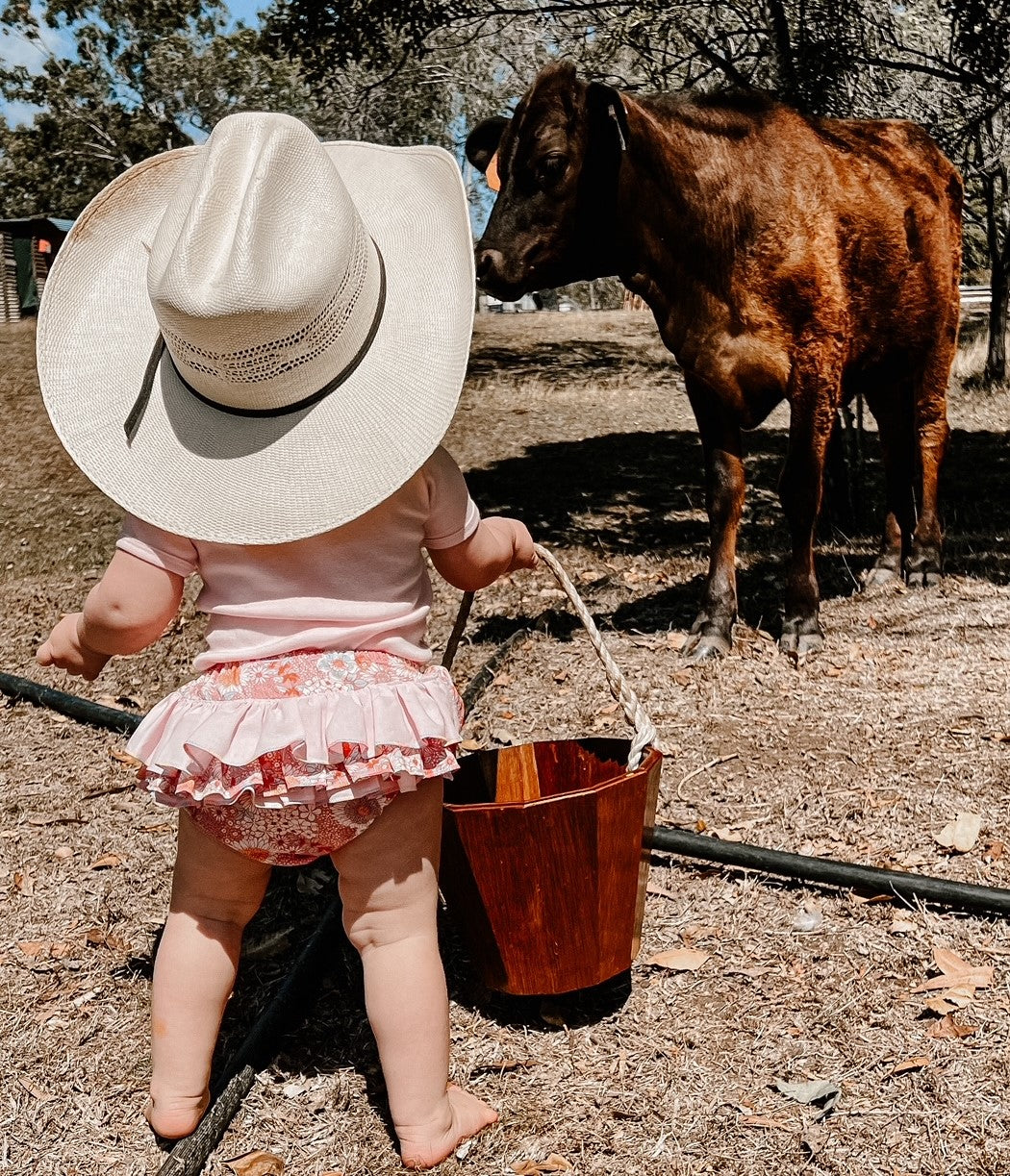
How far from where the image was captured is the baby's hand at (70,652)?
8.99 feet

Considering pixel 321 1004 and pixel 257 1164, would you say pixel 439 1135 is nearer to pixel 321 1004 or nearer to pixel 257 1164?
pixel 257 1164

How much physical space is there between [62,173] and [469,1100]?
45.7 metres

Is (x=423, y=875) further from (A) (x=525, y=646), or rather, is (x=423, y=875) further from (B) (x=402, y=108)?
(B) (x=402, y=108)

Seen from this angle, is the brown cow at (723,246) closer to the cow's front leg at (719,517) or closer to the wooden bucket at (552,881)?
the cow's front leg at (719,517)

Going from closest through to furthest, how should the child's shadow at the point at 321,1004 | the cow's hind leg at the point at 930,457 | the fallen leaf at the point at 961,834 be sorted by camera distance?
the child's shadow at the point at 321,1004
the fallen leaf at the point at 961,834
the cow's hind leg at the point at 930,457

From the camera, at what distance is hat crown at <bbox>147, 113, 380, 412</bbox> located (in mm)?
2344

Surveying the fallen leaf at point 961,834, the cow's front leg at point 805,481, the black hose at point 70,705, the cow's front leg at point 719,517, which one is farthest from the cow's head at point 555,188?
the fallen leaf at point 961,834

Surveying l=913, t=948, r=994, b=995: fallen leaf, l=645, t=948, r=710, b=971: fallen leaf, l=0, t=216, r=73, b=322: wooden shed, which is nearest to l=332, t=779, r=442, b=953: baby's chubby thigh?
l=645, t=948, r=710, b=971: fallen leaf

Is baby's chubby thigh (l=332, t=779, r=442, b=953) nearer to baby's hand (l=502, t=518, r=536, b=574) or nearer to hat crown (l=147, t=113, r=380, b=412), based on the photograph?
baby's hand (l=502, t=518, r=536, b=574)

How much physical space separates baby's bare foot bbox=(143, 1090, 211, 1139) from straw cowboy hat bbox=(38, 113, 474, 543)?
129 cm

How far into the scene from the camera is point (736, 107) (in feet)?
19.5

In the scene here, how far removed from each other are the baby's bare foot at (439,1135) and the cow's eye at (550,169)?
401 cm

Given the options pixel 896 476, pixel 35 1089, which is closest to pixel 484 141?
pixel 896 476

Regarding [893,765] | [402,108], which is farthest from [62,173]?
[893,765]
